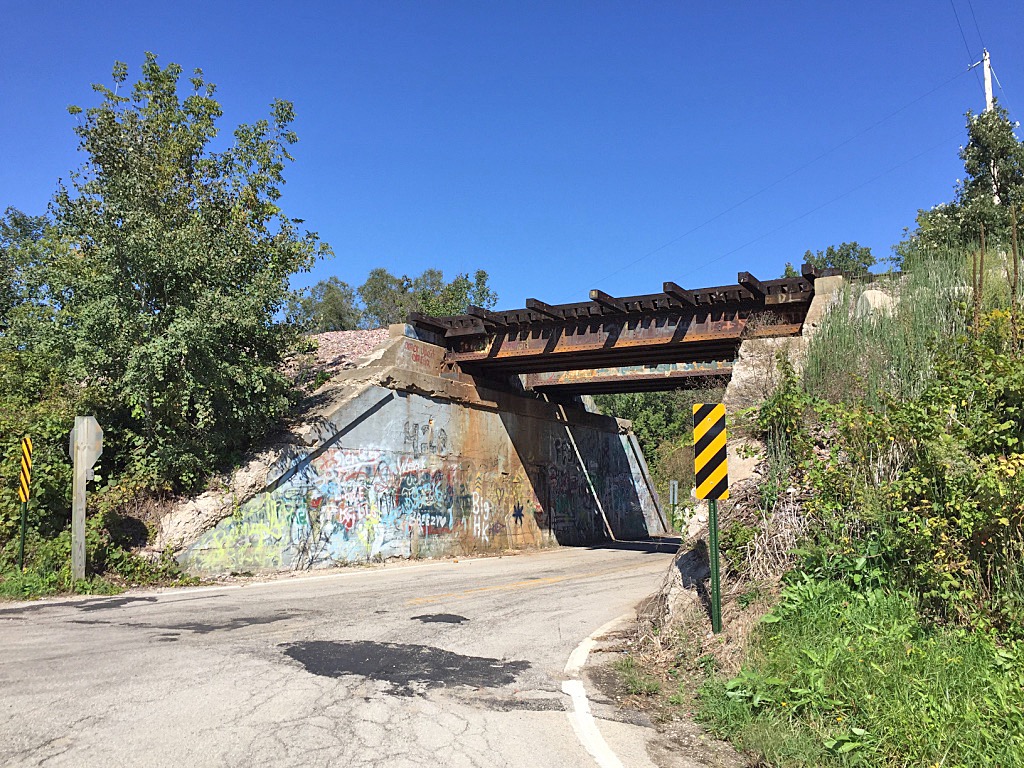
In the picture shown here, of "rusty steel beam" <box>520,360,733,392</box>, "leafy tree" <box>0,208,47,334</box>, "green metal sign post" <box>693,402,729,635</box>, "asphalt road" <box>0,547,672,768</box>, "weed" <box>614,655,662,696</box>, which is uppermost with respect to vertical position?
"leafy tree" <box>0,208,47,334</box>

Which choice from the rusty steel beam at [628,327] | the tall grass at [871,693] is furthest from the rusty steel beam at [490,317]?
the tall grass at [871,693]

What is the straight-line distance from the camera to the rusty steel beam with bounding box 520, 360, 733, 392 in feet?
83.8

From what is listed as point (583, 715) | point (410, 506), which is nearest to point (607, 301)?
point (410, 506)

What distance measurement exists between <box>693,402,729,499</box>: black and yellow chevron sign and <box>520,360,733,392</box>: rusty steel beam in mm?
17343

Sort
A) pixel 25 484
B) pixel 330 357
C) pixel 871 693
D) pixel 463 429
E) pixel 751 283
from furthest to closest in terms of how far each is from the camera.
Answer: pixel 463 429, pixel 330 357, pixel 751 283, pixel 25 484, pixel 871 693

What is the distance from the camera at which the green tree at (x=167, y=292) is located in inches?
537

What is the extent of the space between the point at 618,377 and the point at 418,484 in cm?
933

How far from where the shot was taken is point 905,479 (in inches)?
254

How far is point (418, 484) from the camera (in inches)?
770

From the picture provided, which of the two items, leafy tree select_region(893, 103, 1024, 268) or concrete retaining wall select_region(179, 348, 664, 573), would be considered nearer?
concrete retaining wall select_region(179, 348, 664, 573)

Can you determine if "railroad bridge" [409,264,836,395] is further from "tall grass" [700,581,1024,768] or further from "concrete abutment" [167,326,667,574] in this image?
"tall grass" [700,581,1024,768]

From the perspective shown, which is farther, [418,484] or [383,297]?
[383,297]

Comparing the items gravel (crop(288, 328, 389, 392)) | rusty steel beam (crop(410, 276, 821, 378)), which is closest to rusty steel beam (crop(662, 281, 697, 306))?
rusty steel beam (crop(410, 276, 821, 378))

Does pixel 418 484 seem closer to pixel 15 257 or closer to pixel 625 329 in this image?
pixel 625 329
